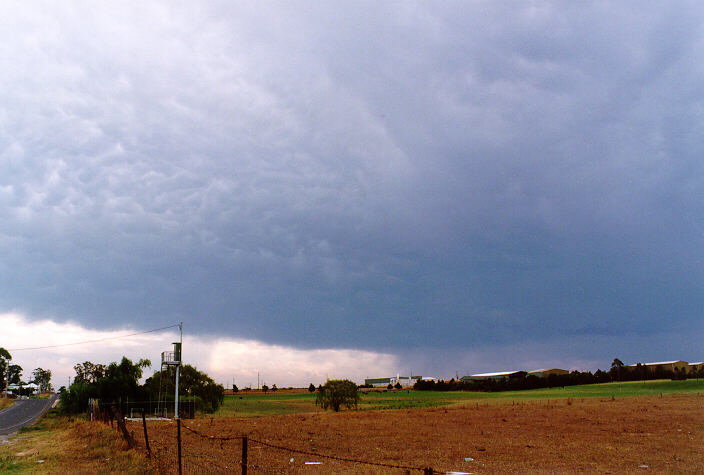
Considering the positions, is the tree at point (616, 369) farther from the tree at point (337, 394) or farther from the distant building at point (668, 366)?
the tree at point (337, 394)

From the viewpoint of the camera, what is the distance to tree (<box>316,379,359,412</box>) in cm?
7731

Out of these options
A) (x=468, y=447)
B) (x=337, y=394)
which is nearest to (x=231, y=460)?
(x=468, y=447)

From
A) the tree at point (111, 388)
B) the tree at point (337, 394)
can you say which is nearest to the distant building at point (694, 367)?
the tree at point (337, 394)

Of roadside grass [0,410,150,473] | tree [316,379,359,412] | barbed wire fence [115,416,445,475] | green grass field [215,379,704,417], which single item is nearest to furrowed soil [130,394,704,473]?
barbed wire fence [115,416,445,475]

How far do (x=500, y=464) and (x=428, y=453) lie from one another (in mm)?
4316

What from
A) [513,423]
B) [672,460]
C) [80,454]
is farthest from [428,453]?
[513,423]

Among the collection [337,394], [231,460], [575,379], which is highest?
[231,460]

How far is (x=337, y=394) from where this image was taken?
253 feet

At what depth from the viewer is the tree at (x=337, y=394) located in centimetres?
7731

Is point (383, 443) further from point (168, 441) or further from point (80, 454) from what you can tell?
point (80, 454)

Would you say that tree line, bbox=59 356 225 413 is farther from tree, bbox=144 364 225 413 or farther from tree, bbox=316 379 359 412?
tree, bbox=316 379 359 412

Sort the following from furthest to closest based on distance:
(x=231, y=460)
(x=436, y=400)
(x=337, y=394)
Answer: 1. (x=436, y=400)
2. (x=337, y=394)
3. (x=231, y=460)

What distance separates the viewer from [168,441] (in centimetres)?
2780

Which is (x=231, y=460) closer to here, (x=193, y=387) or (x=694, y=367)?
(x=193, y=387)
